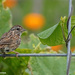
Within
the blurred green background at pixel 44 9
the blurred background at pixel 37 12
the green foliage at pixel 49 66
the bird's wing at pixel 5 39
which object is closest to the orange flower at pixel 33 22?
the blurred background at pixel 37 12

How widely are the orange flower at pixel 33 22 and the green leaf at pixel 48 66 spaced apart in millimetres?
5763

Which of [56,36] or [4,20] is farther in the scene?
[4,20]

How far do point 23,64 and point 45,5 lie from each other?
8.67 m

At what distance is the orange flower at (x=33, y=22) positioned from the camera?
8.98 m

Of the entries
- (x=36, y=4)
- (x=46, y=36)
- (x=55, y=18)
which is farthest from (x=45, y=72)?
(x=36, y=4)

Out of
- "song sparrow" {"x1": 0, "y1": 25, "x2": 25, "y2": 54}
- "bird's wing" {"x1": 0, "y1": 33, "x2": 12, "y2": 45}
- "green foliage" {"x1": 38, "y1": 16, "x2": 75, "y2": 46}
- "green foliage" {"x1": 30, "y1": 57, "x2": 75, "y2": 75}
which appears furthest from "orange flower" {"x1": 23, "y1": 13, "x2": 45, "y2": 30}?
"green foliage" {"x1": 38, "y1": 16, "x2": 75, "y2": 46}

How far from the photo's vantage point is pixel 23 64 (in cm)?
302

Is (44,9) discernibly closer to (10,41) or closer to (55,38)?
(10,41)

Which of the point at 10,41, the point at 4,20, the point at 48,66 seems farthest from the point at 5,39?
the point at 48,66

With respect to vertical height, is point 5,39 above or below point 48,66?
above

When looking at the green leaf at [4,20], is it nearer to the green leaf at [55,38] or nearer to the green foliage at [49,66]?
the green foliage at [49,66]

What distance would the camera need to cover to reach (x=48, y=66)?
10.3ft

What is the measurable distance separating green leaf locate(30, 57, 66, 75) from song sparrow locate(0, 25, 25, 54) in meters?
0.26

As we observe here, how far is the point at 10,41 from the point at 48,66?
51 cm
